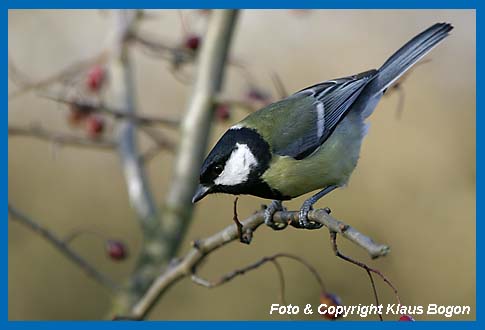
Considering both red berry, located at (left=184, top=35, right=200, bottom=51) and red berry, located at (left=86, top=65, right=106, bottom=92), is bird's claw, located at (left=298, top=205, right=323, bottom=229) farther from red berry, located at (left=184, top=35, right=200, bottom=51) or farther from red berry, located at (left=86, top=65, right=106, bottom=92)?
red berry, located at (left=86, top=65, right=106, bottom=92)

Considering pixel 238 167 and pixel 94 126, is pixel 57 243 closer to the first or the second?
pixel 238 167

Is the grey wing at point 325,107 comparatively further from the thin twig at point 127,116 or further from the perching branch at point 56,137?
the perching branch at point 56,137

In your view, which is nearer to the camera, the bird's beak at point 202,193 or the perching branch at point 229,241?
the perching branch at point 229,241

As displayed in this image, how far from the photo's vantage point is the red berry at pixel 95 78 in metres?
2.50

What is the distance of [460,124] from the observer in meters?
3.83

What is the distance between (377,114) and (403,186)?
376mm

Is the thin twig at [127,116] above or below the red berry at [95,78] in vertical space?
above

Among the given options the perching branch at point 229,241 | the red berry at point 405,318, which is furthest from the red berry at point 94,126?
the red berry at point 405,318

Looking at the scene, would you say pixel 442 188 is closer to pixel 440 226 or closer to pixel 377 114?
pixel 440 226

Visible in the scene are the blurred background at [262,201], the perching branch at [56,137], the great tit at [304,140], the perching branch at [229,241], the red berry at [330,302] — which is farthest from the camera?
the blurred background at [262,201]

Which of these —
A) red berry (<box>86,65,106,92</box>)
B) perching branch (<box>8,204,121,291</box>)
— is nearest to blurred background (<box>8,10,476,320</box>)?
red berry (<box>86,65,106,92</box>)

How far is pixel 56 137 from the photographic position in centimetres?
211

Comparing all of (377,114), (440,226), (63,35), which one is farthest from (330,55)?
(63,35)

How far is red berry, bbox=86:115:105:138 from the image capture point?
248 centimetres
